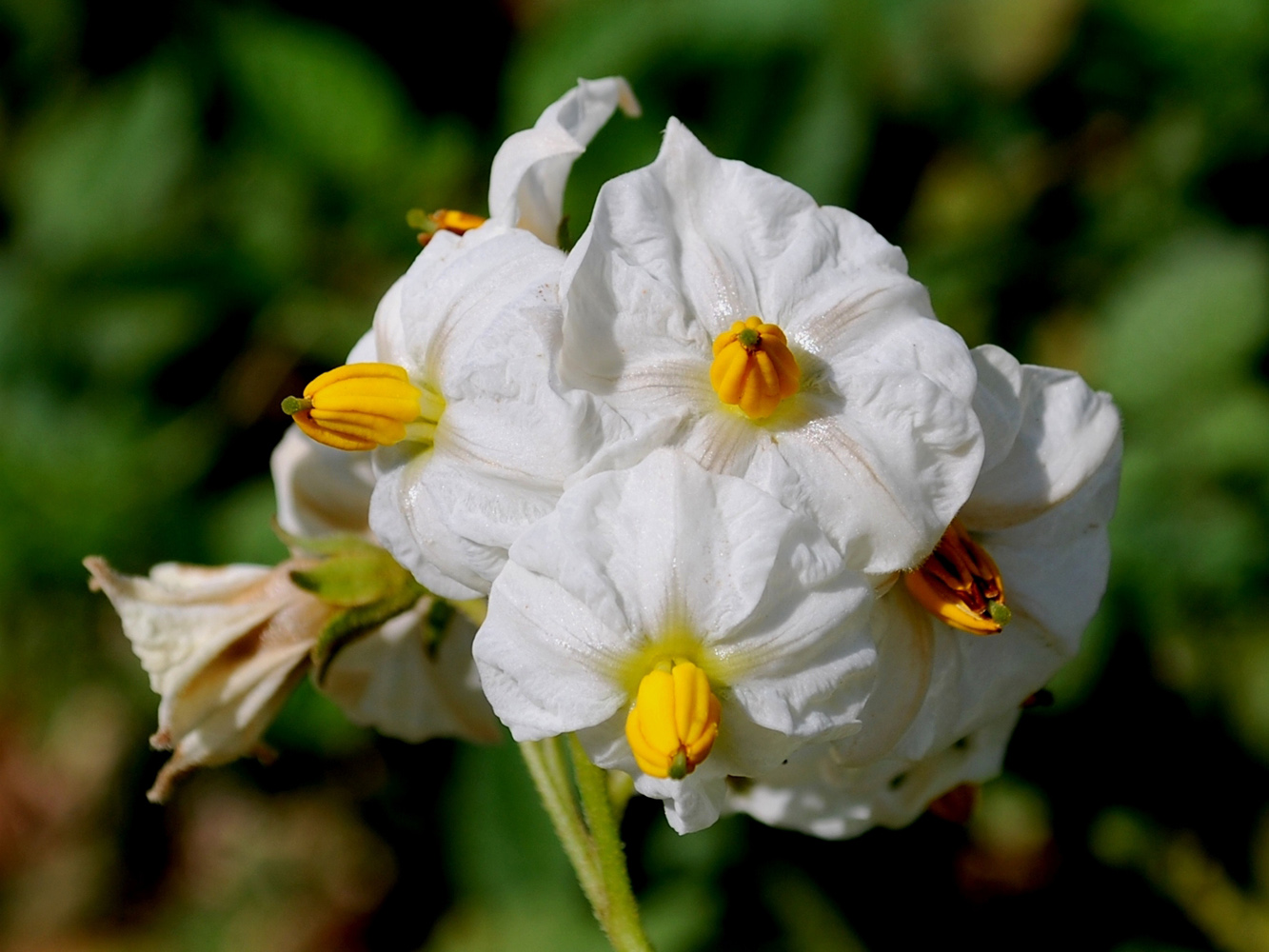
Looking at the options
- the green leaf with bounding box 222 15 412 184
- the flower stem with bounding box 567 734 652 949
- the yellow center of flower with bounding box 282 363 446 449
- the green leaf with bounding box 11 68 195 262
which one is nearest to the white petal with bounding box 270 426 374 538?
the yellow center of flower with bounding box 282 363 446 449

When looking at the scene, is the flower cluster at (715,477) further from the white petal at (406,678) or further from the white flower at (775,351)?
the white petal at (406,678)

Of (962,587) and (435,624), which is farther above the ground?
(962,587)

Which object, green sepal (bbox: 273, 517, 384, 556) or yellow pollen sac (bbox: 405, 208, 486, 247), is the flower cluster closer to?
yellow pollen sac (bbox: 405, 208, 486, 247)

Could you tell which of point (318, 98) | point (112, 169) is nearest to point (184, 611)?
point (318, 98)

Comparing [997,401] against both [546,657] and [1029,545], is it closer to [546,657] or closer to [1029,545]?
[1029,545]

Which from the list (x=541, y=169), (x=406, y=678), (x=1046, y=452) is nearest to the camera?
(x=1046, y=452)

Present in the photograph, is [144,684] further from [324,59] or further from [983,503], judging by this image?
[983,503]

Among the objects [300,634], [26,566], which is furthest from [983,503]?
[26,566]
